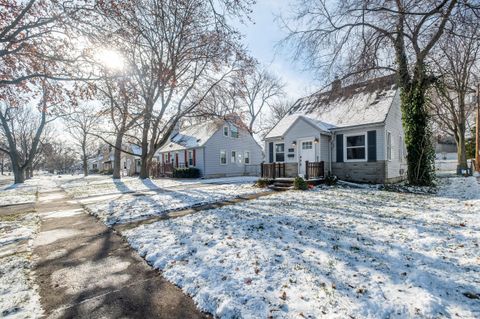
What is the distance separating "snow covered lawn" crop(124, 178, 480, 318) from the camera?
252 cm

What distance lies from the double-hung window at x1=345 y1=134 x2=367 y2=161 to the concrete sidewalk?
11911 millimetres

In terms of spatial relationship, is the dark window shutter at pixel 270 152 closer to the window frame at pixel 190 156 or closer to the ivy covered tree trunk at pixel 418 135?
the ivy covered tree trunk at pixel 418 135

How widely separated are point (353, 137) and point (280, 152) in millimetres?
4296

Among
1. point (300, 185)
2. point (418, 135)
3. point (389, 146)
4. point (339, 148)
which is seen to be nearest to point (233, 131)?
point (339, 148)

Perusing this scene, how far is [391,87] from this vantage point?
13562 millimetres

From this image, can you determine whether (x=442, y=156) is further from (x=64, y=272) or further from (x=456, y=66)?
(x=64, y=272)

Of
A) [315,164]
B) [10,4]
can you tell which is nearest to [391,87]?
[315,164]

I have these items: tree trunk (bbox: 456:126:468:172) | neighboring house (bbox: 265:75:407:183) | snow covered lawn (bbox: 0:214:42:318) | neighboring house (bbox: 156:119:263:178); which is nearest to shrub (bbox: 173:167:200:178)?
neighboring house (bbox: 156:119:263:178)

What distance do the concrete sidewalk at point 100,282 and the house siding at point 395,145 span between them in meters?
12.2

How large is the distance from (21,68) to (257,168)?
2005 centimetres

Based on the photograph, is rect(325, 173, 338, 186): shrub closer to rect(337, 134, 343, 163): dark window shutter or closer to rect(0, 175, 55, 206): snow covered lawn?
rect(337, 134, 343, 163): dark window shutter

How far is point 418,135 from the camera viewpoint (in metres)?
11.3

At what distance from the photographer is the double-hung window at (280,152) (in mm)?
15203

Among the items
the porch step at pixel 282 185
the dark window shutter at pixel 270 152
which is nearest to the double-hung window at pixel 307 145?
the dark window shutter at pixel 270 152
